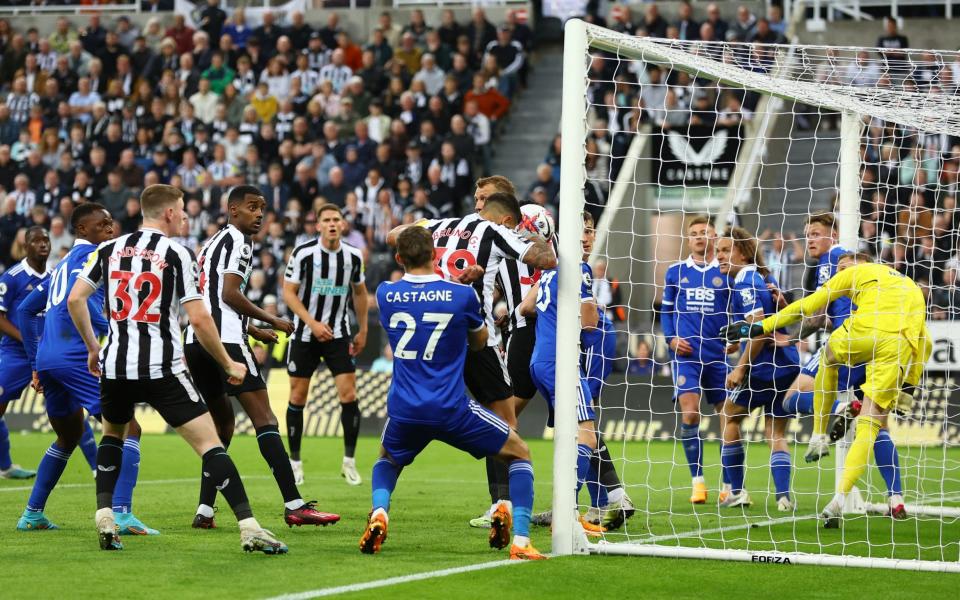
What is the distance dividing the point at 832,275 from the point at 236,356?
4534mm

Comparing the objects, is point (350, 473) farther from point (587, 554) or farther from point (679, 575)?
point (679, 575)

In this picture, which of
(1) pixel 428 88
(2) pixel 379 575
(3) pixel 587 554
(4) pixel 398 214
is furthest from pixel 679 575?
(1) pixel 428 88

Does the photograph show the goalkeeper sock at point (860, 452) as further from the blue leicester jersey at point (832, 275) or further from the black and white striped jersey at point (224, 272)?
the black and white striped jersey at point (224, 272)

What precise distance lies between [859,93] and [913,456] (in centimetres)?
690

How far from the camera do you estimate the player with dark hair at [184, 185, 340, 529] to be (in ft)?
27.1

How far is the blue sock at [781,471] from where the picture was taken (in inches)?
388

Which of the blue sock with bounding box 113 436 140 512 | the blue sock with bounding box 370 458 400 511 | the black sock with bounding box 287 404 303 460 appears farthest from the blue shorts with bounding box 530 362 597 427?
the black sock with bounding box 287 404 303 460

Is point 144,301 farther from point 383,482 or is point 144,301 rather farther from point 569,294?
point 569,294

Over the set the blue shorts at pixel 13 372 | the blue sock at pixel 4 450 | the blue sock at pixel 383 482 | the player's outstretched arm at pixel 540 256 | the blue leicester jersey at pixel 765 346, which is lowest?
the blue sock at pixel 4 450

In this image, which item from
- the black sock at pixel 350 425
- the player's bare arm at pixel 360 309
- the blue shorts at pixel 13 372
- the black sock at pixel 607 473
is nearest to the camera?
the black sock at pixel 607 473

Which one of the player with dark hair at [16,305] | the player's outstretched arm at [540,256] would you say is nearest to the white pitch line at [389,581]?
the player's outstretched arm at [540,256]

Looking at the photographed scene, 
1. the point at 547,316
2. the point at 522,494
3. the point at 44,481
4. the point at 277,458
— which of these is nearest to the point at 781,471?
the point at 547,316

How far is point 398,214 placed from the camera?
20500 mm

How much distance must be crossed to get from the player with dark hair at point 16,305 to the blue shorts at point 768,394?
18.5ft
